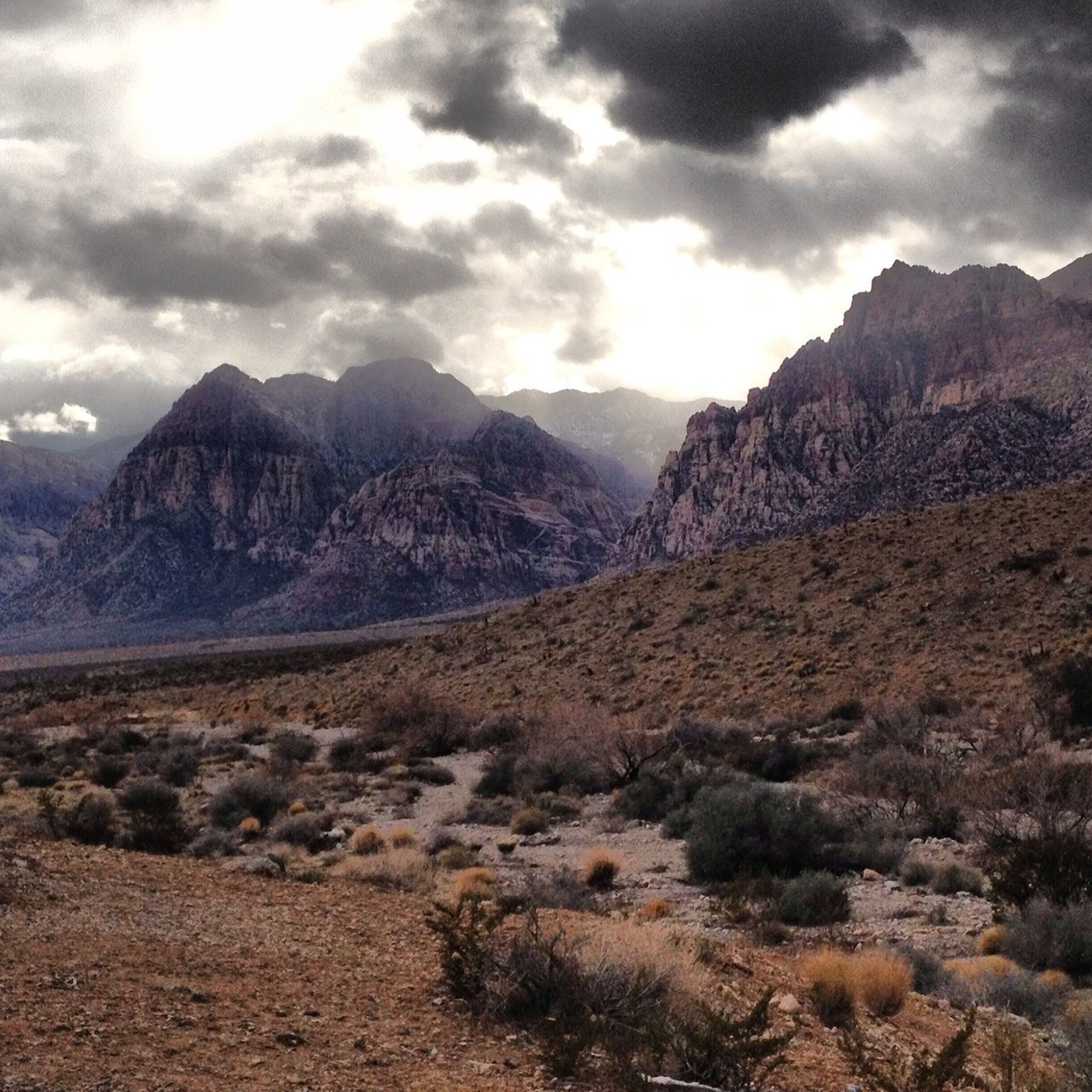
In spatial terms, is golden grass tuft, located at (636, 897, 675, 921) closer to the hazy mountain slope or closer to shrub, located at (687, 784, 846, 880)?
shrub, located at (687, 784, 846, 880)

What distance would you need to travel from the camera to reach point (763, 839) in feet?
54.9

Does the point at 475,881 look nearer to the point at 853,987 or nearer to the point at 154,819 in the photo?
the point at 853,987

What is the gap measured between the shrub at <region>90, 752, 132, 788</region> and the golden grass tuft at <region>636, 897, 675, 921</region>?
21.8m

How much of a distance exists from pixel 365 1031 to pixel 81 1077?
205 centimetres

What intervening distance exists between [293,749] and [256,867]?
22.2 m

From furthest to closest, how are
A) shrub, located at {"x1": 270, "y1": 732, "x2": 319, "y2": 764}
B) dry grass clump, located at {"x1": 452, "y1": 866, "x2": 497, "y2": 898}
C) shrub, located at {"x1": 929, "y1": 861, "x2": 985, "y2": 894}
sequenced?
shrub, located at {"x1": 270, "y1": 732, "x2": 319, "y2": 764}, shrub, located at {"x1": 929, "y1": 861, "x2": 985, "y2": 894}, dry grass clump, located at {"x1": 452, "y1": 866, "x2": 497, "y2": 898}

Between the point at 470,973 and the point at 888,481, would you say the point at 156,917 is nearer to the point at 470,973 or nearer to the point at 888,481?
the point at 470,973

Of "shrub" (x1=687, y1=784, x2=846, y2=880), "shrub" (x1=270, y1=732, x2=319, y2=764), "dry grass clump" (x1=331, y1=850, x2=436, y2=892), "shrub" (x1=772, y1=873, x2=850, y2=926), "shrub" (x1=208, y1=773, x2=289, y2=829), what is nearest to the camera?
"shrub" (x1=772, y1=873, x2=850, y2=926)

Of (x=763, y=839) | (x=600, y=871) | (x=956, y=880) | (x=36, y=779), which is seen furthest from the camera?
(x=36, y=779)

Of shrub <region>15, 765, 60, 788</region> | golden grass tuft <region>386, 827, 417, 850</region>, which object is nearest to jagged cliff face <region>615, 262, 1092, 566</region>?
shrub <region>15, 765, 60, 788</region>

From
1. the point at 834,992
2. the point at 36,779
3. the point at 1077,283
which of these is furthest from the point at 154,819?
the point at 1077,283

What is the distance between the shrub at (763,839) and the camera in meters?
16.3

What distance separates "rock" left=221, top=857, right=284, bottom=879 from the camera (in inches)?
563

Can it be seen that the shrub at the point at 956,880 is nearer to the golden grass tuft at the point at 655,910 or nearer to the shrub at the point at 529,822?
the golden grass tuft at the point at 655,910
